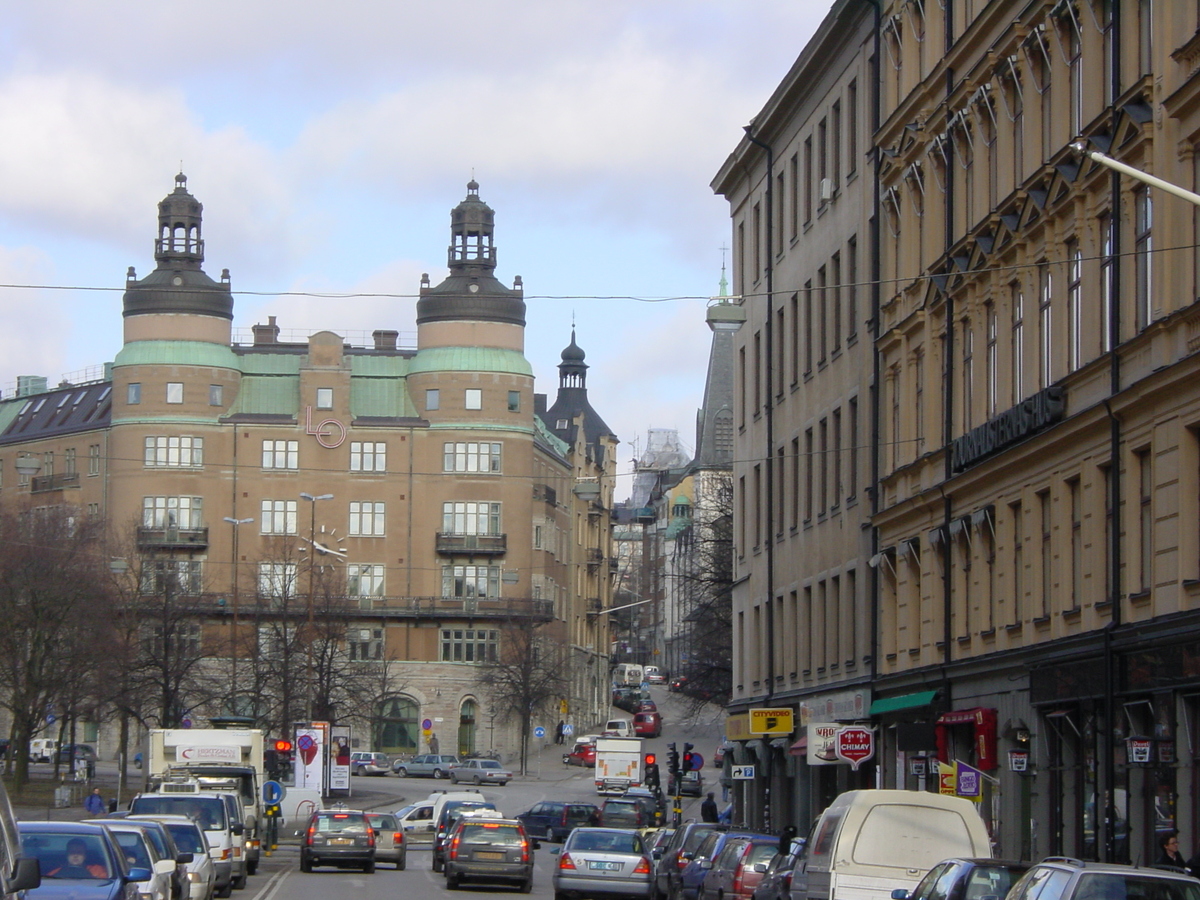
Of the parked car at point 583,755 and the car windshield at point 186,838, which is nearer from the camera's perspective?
the car windshield at point 186,838

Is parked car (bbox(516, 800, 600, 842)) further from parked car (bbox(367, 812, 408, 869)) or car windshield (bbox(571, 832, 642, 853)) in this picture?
car windshield (bbox(571, 832, 642, 853))

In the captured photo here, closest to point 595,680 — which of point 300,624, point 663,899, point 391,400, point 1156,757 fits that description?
point 391,400

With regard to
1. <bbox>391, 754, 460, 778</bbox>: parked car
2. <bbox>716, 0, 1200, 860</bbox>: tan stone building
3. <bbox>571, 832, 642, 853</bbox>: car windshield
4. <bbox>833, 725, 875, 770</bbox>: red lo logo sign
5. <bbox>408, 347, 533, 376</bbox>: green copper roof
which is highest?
<bbox>408, 347, 533, 376</bbox>: green copper roof

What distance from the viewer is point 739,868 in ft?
89.5

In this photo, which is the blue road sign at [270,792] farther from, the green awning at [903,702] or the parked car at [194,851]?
the parked car at [194,851]

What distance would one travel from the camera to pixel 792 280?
51.4m

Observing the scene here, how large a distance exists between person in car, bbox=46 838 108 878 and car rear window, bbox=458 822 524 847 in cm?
1825

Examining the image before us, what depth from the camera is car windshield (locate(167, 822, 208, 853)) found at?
28906 mm

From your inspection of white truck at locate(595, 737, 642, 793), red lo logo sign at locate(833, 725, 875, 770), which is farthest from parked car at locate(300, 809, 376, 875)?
white truck at locate(595, 737, 642, 793)

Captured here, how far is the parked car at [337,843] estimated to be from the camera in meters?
42.8

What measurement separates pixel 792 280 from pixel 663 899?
20612 mm

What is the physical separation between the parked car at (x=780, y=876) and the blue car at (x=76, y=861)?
8044 millimetres

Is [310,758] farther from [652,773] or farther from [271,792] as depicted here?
[652,773]

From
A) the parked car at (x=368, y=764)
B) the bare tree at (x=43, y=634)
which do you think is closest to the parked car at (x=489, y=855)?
the bare tree at (x=43, y=634)
